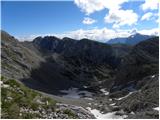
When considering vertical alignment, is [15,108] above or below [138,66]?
below

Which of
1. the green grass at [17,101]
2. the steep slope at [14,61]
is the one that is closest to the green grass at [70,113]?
the green grass at [17,101]

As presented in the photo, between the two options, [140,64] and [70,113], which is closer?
[70,113]

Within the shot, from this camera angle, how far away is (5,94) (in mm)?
21875

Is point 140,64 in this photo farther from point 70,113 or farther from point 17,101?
point 17,101

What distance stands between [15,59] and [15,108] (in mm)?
130118

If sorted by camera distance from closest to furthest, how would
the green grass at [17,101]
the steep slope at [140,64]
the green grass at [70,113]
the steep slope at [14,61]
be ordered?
the green grass at [17,101], the green grass at [70,113], the steep slope at [14,61], the steep slope at [140,64]

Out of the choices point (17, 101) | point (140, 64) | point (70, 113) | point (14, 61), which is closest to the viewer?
point (17, 101)

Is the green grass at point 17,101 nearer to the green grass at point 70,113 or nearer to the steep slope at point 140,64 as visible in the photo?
the green grass at point 70,113

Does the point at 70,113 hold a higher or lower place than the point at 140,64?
lower

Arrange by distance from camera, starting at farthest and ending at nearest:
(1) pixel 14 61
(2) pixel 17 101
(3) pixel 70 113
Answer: (1) pixel 14 61 → (3) pixel 70 113 → (2) pixel 17 101

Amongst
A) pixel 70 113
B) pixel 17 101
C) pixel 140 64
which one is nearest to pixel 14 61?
pixel 140 64

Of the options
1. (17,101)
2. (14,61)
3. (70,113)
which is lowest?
(70,113)

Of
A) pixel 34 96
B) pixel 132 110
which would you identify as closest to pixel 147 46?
pixel 132 110

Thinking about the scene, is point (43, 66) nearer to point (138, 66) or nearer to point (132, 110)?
point (138, 66)
